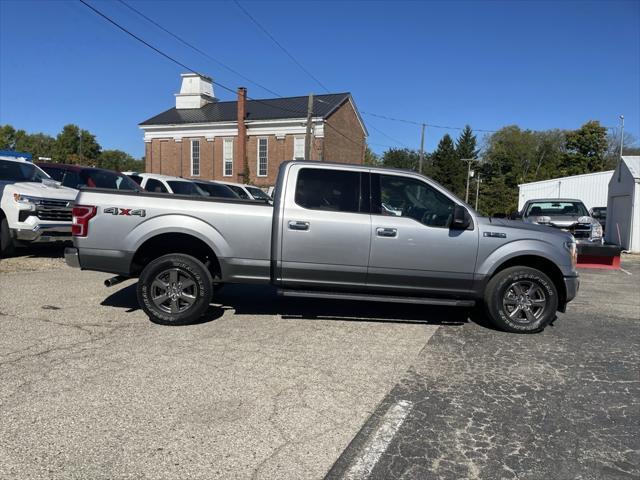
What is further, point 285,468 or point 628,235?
point 628,235

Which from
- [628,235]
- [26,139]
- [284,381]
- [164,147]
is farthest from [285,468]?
[26,139]

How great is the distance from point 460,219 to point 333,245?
1.55m

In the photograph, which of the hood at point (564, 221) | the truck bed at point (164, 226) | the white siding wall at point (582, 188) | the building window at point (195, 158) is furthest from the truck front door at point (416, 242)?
the building window at point (195, 158)

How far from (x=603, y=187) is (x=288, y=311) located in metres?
36.5

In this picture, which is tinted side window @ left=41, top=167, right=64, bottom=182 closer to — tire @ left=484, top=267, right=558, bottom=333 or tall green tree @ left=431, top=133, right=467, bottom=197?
tire @ left=484, top=267, right=558, bottom=333

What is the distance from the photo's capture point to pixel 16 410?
144 inches

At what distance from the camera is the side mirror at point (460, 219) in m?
6.03

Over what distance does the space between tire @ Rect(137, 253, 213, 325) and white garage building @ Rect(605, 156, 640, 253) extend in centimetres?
1839

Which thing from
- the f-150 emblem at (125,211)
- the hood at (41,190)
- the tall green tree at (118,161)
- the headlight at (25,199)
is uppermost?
the tall green tree at (118,161)

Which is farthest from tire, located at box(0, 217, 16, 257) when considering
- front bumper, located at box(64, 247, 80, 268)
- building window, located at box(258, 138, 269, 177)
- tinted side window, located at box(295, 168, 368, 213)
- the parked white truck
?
building window, located at box(258, 138, 269, 177)

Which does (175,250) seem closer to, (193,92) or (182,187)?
(182,187)

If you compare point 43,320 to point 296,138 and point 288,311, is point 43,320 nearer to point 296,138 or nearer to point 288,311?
point 288,311

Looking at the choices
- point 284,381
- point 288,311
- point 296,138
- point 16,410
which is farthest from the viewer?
point 296,138

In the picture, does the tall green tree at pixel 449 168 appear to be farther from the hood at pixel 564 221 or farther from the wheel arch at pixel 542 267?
the wheel arch at pixel 542 267
